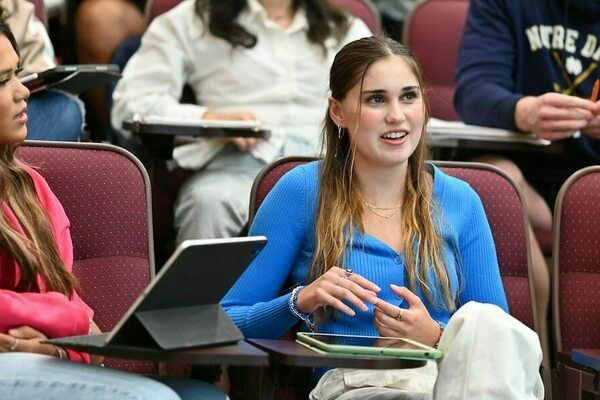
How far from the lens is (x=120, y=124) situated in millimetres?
3740

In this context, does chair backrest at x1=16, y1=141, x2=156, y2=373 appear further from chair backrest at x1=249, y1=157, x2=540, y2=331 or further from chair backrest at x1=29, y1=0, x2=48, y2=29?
chair backrest at x1=29, y1=0, x2=48, y2=29

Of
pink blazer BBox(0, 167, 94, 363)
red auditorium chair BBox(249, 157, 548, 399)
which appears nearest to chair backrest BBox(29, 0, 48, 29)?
red auditorium chair BBox(249, 157, 548, 399)

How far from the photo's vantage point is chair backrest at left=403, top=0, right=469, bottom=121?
4285 mm

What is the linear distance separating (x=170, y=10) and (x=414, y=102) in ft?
4.72

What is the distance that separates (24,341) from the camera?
2150mm

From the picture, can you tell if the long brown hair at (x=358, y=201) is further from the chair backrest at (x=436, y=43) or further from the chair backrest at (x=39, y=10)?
the chair backrest at (x=436, y=43)

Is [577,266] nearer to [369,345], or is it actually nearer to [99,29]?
[369,345]

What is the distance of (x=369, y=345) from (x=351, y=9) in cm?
216

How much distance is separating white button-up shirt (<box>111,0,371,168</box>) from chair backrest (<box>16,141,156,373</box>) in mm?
983

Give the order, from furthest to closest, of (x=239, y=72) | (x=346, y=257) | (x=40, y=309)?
1. (x=239, y=72)
2. (x=346, y=257)
3. (x=40, y=309)

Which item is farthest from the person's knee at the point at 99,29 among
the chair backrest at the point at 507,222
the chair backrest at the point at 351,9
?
the chair backrest at the point at 507,222

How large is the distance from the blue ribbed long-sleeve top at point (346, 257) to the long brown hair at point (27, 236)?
0.38 m

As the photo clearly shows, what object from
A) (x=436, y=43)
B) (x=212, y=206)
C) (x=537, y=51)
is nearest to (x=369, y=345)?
(x=212, y=206)

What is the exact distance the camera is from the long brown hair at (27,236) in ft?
7.36
